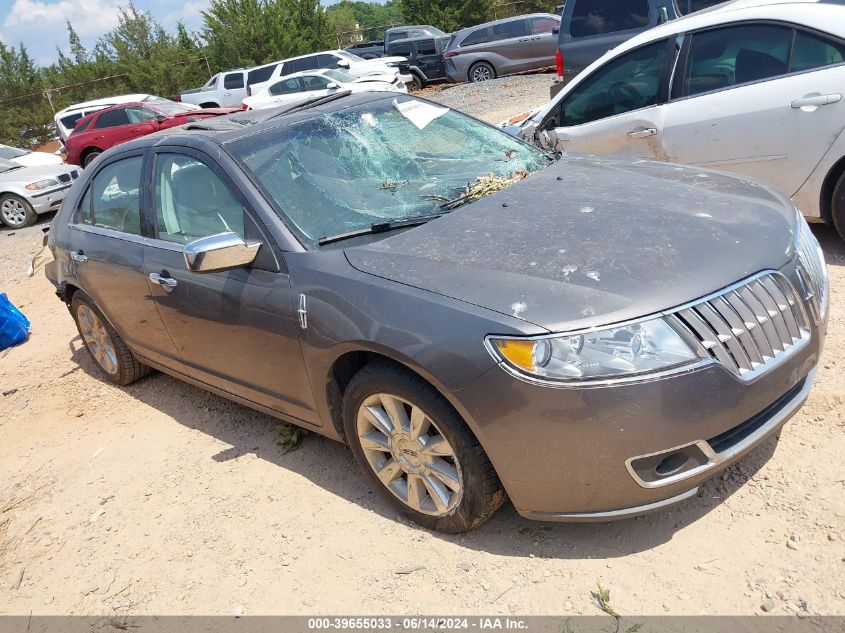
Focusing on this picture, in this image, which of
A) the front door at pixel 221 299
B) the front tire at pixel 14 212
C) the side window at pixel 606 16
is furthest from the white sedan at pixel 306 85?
the front door at pixel 221 299

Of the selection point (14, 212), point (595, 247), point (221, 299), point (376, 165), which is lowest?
point (14, 212)

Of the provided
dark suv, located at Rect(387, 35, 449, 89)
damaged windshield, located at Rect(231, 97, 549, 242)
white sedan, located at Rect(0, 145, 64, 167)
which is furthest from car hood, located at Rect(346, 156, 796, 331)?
→ dark suv, located at Rect(387, 35, 449, 89)

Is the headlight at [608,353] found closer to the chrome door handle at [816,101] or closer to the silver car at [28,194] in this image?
the chrome door handle at [816,101]

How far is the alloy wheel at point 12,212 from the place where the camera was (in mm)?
14039

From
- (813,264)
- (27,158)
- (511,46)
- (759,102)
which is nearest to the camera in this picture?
(813,264)

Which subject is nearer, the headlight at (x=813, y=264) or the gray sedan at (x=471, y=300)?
the gray sedan at (x=471, y=300)

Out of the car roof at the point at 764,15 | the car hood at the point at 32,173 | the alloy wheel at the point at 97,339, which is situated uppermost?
the car roof at the point at 764,15

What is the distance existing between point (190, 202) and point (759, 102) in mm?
3600

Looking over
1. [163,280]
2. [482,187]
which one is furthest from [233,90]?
[482,187]

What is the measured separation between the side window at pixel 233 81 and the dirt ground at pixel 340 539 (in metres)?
20.0

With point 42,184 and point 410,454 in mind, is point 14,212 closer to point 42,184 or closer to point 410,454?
point 42,184

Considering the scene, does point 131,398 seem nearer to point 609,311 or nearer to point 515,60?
point 609,311

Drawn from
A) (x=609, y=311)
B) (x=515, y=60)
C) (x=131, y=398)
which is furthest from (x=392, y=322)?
(x=515, y=60)

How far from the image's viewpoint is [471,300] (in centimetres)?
271
